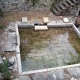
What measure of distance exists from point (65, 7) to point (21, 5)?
2934mm

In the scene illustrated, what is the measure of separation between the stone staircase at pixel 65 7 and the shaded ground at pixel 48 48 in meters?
1.37

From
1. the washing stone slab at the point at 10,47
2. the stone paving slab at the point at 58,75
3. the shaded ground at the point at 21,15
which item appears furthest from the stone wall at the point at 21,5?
the stone paving slab at the point at 58,75

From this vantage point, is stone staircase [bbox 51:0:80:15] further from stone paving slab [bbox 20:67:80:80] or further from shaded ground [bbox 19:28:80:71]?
stone paving slab [bbox 20:67:80:80]

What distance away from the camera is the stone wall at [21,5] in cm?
998

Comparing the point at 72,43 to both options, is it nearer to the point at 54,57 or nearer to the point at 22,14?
the point at 54,57

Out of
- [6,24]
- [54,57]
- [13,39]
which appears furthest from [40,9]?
[54,57]

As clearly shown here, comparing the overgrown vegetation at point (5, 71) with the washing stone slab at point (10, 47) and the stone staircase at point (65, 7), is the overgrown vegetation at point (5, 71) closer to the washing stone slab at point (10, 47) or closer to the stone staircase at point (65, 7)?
the washing stone slab at point (10, 47)

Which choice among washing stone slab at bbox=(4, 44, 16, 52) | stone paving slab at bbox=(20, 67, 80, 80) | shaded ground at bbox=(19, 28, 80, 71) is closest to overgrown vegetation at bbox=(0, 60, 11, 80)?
stone paving slab at bbox=(20, 67, 80, 80)

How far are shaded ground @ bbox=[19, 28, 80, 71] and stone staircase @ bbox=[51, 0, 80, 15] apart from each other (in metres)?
1.37

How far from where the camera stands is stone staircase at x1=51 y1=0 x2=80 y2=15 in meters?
10.2

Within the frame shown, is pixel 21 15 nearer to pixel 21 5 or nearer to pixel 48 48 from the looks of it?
pixel 21 5

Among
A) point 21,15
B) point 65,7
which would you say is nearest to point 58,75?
point 21,15

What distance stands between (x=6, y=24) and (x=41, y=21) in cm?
221

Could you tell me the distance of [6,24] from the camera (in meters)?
9.28
